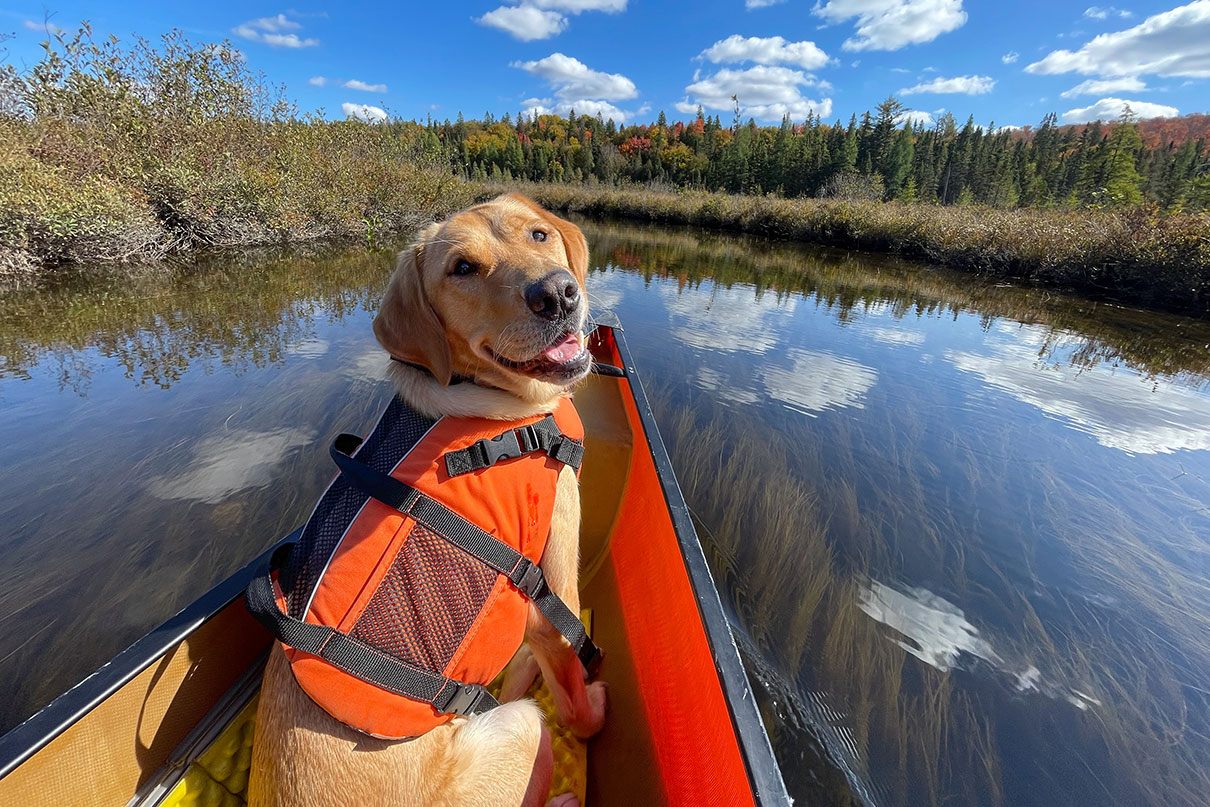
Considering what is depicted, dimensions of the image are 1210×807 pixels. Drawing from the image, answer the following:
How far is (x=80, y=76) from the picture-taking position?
11445 mm

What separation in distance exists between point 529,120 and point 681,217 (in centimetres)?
8899

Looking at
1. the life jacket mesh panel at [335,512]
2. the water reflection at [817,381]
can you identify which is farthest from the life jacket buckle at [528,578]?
the water reflection at [817,381]

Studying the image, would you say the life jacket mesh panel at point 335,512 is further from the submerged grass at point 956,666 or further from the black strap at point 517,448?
the submerged grass at point 956,666

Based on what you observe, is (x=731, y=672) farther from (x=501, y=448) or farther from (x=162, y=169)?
(x=162, y=169)

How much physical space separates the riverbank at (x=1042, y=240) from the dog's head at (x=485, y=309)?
1747 cm

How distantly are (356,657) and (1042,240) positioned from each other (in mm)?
21038

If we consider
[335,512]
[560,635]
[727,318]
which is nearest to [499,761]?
[560,635]

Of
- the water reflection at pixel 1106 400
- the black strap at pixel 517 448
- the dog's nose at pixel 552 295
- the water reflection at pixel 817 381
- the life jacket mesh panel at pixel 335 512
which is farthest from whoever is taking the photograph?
the water reflection at pixel 817 381

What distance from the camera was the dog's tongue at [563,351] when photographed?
1887 millimetres

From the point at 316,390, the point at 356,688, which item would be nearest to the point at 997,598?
the point at 356,688

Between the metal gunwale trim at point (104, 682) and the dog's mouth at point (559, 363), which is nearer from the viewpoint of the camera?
the metal gunwale trim at point (104, 682)

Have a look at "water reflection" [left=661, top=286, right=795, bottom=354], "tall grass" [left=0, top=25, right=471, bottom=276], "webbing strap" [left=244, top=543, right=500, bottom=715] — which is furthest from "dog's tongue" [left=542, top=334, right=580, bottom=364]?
"tall grass" [left=0, top=25, right=471, bottom=276]

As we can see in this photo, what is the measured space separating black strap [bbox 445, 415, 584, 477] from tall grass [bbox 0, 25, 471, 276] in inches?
460

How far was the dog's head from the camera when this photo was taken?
6.08ft
